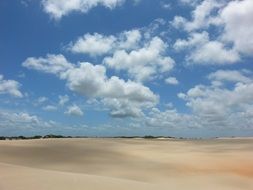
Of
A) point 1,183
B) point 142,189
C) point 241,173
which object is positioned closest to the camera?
point 1,183

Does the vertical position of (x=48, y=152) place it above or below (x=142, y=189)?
above

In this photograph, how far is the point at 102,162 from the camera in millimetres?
28234

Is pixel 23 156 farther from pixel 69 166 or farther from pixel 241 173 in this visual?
pixel 241 173

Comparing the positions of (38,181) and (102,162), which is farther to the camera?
(102,162)

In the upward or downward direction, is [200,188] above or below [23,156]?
below

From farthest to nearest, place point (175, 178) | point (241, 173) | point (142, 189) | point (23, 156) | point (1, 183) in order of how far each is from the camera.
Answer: point (23, 156) → point (241, 173) → point (175, 178) → point (142, 189) → point (1, 183)

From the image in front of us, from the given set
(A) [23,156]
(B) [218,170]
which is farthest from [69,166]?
(B) [218,170]

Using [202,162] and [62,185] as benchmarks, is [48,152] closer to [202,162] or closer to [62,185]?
[202,162]

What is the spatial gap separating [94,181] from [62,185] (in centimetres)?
159

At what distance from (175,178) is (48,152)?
13.6 meters

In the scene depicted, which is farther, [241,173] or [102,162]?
[102,162]

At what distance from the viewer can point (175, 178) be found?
21641 millimetres

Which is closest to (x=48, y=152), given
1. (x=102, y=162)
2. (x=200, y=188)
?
(x=102, y=162)

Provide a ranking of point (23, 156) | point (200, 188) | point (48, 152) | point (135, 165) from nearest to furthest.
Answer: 1. point (200, 188)
2. point (135, 165)
3. point (23, 156)
4. point (48, 152)
